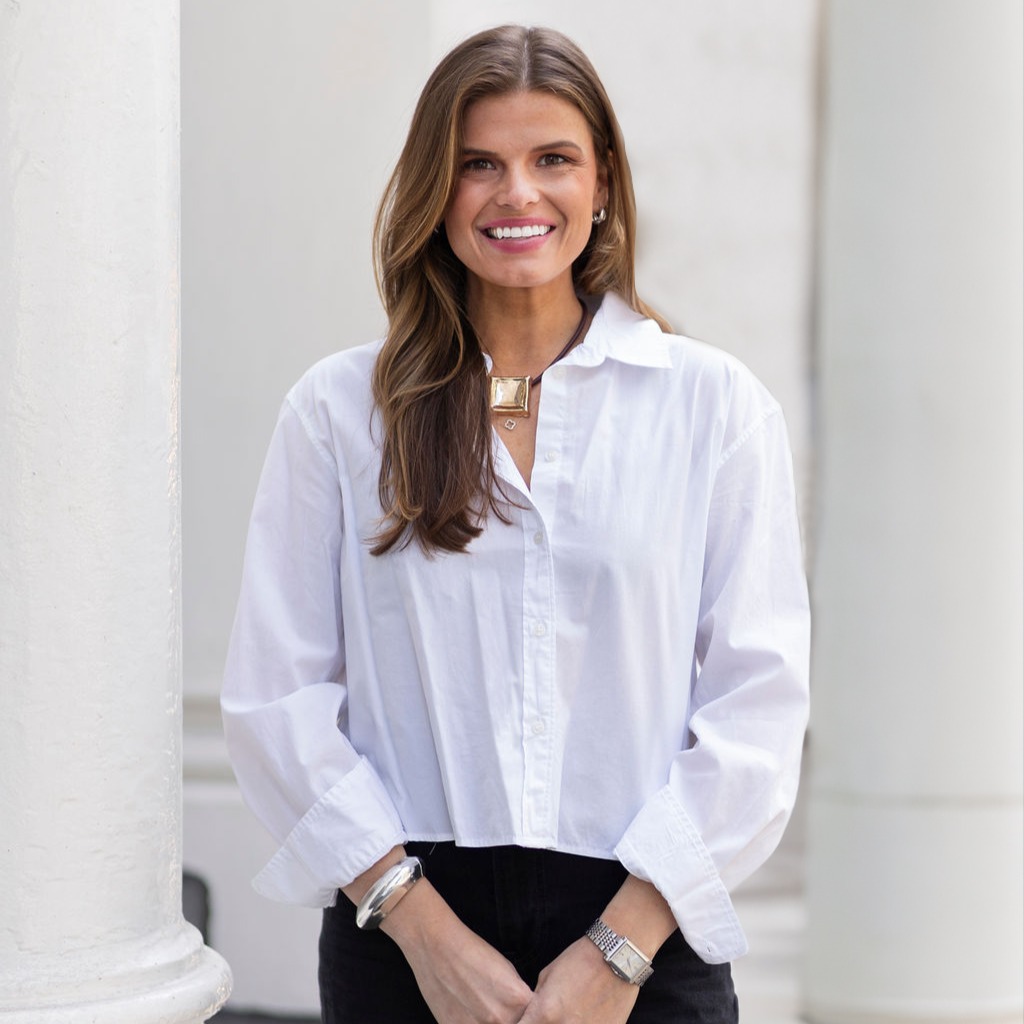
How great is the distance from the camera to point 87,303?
1.66 meters

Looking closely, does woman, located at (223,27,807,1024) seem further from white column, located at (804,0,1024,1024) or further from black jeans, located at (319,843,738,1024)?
white column, located at (804,0,1024,1024)

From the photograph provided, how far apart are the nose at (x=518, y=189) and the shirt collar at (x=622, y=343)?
6.9 inches

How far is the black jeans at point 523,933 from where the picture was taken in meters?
1.68

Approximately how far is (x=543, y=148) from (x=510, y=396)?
0.93 feet

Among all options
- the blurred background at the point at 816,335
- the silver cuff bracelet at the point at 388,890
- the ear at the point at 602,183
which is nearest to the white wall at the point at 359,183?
the blurred background at the point at 816,335

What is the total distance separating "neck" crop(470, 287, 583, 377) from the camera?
6.07 ft

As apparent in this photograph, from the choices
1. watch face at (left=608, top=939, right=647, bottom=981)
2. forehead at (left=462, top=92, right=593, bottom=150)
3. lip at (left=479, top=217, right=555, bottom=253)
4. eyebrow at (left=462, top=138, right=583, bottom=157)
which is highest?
forehead at (left=462, top=92, right=593, bottom=150)

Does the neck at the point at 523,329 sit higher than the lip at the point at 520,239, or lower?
lower

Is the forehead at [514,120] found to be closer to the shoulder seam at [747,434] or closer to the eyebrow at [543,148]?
the eyebrow at [543,148]

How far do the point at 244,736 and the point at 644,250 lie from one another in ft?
6.77

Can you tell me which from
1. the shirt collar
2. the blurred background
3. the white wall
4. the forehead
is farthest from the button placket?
the white wall

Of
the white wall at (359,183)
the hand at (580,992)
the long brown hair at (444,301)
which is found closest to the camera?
the hand at (580,992)

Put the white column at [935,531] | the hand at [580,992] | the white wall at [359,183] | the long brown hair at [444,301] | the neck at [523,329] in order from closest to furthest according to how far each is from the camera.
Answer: the hand at [580,992] → the long brown hair at [444,301] → the neck at [523,329] → the white column at [935,531] → the white wall at [359,183]

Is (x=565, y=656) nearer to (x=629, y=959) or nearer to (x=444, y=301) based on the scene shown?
(x=629, y=959)
